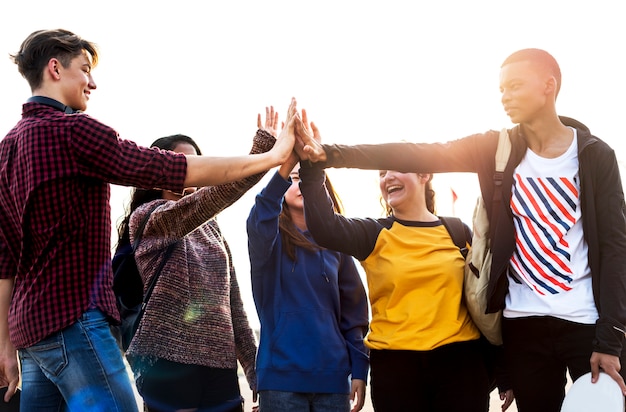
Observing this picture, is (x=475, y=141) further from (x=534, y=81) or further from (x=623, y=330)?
(x=623, y=330)

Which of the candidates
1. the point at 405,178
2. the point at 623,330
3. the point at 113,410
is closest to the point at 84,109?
the point at 113,410

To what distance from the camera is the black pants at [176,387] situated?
3785 mm

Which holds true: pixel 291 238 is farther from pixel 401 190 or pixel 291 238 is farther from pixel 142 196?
pixel 142 196

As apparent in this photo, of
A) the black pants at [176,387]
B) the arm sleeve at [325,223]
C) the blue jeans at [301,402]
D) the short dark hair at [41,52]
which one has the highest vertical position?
the short dark hair at [41,52]

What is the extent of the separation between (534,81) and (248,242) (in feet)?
5.95

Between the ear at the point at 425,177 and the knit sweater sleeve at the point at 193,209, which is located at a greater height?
the ear at the point at 425,177

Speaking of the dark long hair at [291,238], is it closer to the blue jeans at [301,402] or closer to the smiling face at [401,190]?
the smiling face at [401,190]

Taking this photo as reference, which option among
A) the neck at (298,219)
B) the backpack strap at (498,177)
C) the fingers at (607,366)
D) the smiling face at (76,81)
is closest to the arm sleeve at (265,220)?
the neck at (298,219)

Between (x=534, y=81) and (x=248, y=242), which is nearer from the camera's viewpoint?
(x=534, y=81)

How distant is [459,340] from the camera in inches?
157

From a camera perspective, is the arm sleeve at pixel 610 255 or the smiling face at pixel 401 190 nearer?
the arm sleeve at pixel 610 255

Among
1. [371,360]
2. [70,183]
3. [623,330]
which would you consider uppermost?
[70,183]

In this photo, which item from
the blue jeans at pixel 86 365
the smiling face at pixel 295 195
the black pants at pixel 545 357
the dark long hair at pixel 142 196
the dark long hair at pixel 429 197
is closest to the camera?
the blue jeans at pixel 86 365

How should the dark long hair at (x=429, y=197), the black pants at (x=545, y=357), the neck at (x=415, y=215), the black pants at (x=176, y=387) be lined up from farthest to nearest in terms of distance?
the dark long hair at (x=429, y=197) < the neck at (x=415, y=215) < the black pants at (x=176, y=387) < the black pants at (x=545, y=357)
